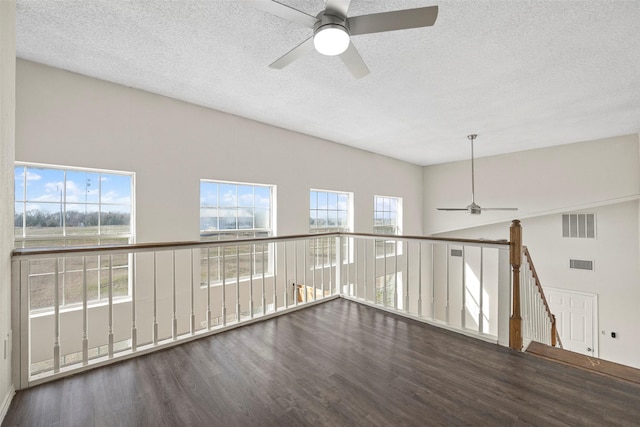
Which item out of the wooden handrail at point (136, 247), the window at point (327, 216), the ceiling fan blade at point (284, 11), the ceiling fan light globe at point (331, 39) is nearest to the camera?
the ceiling fan blade at point (284, 11)

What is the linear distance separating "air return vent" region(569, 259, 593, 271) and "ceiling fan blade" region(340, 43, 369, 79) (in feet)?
21.7

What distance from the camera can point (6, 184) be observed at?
1.65 metres

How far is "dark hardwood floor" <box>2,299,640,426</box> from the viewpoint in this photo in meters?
1.57

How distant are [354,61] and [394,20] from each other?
43cm

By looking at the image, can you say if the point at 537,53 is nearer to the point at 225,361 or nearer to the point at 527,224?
the point at 225,361

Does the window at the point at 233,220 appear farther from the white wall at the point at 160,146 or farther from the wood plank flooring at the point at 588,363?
the wood plank flooring at the point at 588,363

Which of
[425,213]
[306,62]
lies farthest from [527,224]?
[306,62]

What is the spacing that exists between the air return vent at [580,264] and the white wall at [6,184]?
27.4 ft

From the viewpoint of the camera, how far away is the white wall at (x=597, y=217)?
527cm

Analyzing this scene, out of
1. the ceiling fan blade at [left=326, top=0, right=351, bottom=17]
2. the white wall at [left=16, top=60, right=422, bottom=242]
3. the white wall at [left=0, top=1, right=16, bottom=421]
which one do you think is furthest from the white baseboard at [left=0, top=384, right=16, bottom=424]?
the ceiling fan blade at [left=326, top=0, right=351, bottom=17]

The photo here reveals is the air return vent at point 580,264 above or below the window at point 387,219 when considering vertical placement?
below

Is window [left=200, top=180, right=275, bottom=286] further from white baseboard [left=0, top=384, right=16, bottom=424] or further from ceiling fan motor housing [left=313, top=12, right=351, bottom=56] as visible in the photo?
ceiling fan motor housing [left=313, top=12, right=351, bottom=56]

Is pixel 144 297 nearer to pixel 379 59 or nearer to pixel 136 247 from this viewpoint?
pixel 136 247

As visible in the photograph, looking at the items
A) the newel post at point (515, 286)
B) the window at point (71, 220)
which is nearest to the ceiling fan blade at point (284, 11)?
the newel post at point (515, 286)
